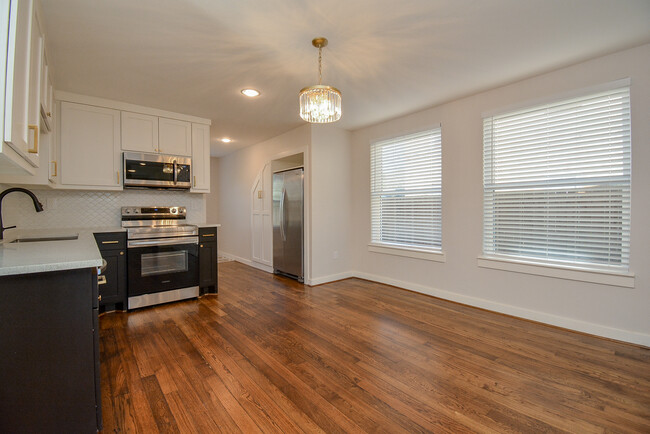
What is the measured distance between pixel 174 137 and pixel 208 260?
1671mm

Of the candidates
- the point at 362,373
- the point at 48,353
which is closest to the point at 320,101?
the point at 362,373

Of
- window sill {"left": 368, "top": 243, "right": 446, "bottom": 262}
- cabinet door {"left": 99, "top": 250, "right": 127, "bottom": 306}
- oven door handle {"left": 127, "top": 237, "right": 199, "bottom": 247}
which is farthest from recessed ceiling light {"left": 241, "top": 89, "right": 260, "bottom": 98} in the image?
window sill {"left": 368, "top": 243, "right": 446, "bottom": 262}

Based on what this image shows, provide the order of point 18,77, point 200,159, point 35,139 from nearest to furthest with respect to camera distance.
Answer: point 18,77 → point 35,139 → point 200,159

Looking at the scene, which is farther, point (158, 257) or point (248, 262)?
point (248, 262)

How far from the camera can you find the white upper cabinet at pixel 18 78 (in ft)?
3.74

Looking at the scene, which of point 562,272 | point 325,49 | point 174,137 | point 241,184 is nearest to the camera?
point 325,49

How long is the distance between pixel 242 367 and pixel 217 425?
0.57 m

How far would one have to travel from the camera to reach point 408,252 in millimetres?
4098

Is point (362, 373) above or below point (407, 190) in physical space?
below

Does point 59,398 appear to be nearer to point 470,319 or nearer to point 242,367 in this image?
point 242,367

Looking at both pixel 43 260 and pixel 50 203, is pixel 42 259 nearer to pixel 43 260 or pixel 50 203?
pixel 43 260

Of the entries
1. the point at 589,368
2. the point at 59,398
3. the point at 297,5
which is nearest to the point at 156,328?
the point at 59,398

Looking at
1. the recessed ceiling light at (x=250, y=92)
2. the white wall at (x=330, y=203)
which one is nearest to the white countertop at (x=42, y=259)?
the recessed ceiling light at (x=250, y=92)

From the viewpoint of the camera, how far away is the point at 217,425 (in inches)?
61.7
